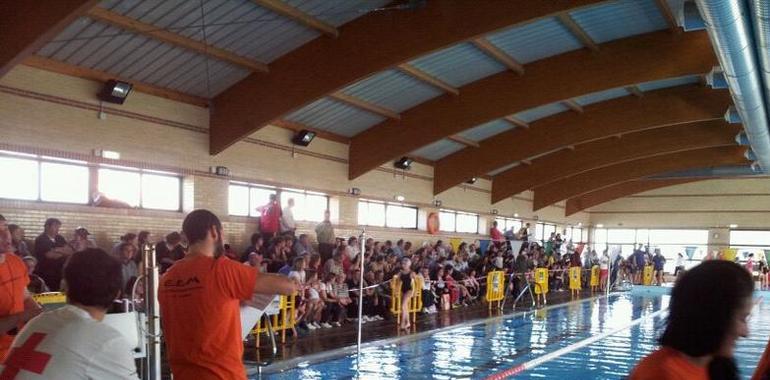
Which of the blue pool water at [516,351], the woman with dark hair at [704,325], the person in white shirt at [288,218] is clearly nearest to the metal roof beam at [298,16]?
the person in white shirt at [288,218]

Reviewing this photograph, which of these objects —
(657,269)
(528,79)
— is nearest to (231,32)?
(528,79)

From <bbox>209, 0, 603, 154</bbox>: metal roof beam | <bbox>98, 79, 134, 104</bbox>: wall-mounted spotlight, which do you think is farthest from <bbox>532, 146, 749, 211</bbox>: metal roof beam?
<bbox>98, 79, 134, 104</bbox>: wall-mounted spotlight

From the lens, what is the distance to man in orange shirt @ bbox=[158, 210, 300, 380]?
3357 mm

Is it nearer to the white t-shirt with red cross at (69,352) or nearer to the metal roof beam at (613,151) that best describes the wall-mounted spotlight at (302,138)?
the metal roof beam at (613,151)

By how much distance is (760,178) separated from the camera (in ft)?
115

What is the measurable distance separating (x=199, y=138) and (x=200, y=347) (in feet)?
36.7

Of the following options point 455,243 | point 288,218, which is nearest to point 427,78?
point 288,218

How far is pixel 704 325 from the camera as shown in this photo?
74.5 inches

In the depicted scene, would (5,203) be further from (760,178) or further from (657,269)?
(760,178)

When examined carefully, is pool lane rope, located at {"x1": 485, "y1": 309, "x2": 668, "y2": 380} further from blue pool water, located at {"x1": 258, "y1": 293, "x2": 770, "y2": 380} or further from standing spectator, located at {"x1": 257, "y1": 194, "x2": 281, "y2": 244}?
standing spectator, located at {"x1": 257, "y1": 194, "x2": 281, "y2": 244}

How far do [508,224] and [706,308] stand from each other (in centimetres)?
2925

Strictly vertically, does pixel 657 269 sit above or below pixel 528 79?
below

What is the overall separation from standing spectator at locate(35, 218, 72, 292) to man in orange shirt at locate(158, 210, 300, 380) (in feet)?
22.9

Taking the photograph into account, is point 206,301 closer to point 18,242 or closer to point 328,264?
point 18,242
